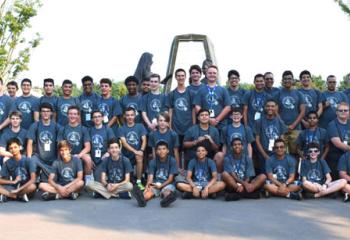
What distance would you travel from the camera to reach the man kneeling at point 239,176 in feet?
26.0

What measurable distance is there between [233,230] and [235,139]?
2.43 meters

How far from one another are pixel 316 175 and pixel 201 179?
73.4 inches

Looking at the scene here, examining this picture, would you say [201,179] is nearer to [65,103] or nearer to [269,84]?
[269,84]

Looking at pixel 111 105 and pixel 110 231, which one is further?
pixel 111 105

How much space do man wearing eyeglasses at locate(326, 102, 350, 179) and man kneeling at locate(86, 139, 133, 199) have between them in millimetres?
3458

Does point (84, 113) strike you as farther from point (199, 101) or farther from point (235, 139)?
point (235, 139)

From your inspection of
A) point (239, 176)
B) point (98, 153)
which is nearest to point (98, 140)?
point (98, 153)

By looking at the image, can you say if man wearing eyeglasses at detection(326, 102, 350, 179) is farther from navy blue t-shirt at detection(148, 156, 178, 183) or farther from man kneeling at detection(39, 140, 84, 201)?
man kneeling at detection(39, 140, 84, 201)

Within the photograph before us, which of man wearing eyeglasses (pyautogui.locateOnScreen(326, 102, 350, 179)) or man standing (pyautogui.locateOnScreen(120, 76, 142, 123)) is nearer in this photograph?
man wearing eyeglasses (pyautogui.locateOnScreen(326, 102, 350, 179))

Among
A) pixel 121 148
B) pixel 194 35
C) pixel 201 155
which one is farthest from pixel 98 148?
pixel 194 35

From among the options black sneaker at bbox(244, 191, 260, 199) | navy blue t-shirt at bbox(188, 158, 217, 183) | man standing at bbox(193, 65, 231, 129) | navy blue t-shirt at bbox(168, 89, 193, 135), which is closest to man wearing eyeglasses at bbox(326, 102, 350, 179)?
black sneaker at bbox(244, 191, 260, 199)

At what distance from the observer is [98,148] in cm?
877

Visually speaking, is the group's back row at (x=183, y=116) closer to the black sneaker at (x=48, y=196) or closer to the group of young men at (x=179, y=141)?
the group of young men at (x=179, y=141)

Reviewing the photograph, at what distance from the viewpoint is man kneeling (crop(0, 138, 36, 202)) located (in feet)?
26.0
